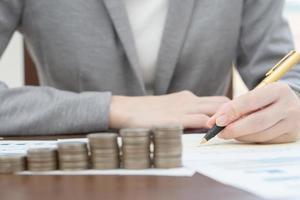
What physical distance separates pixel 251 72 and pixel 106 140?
72cm

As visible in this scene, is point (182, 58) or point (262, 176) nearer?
point (262, 176)

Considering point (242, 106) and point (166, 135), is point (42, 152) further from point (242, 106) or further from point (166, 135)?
point (242, 106)

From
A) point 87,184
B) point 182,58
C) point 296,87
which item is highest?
point 182,58

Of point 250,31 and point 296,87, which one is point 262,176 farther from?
point 250,31

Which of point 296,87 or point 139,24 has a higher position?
point 139,24

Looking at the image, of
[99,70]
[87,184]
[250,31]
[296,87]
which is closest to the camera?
[87,184]

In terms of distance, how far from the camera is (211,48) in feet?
3.69

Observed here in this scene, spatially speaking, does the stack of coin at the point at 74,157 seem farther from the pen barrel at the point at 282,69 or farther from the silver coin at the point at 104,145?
the pen barrel at the point at 282,69

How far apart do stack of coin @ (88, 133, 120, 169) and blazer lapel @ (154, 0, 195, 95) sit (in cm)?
58

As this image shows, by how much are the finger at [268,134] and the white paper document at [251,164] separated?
0.01 meters

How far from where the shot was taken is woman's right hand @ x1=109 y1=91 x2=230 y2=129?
0.79 m

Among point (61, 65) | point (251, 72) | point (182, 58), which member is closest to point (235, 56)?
point (251, 72)

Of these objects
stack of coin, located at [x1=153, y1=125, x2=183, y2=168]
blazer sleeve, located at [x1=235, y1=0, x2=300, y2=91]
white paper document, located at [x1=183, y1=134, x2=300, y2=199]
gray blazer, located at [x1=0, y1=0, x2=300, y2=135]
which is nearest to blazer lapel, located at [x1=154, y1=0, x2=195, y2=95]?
gray blazer, located at [x1=0, y1=0, x2=300, y2=135]

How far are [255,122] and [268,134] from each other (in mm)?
25
